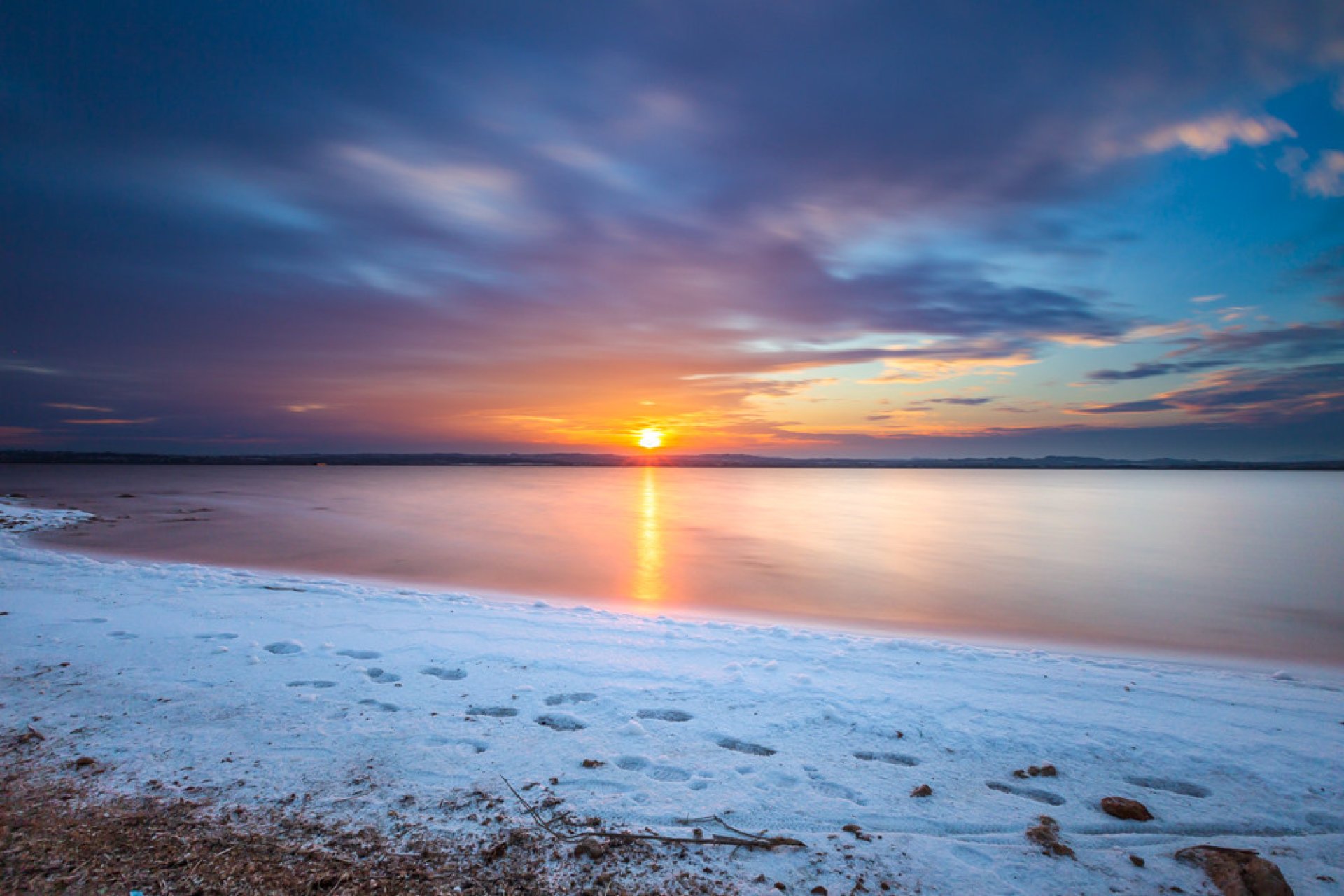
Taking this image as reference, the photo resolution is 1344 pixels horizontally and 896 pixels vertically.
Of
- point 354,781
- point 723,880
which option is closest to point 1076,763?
point 723,880

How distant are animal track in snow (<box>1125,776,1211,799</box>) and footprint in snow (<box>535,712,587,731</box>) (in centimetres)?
389

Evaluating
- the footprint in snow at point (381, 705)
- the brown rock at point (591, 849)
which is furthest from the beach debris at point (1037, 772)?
the footprint in snow at point (381, 705)

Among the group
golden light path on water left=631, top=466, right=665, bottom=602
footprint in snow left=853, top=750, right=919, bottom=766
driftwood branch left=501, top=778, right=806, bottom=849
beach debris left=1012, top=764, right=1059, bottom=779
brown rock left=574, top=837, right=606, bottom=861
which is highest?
brown rock left=574, top=837, right=606, bottom=861

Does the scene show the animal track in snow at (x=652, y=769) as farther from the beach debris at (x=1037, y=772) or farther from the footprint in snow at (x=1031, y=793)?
the beach debris at (x=1037, y=772)

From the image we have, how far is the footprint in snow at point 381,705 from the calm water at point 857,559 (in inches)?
270

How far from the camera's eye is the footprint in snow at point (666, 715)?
4980 millimetres

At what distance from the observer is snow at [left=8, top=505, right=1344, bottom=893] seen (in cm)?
341

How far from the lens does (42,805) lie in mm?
3355

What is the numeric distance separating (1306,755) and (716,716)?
4376 millimetres

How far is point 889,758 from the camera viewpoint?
4387 mm

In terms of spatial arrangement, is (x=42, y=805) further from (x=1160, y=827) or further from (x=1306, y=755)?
(x=1306, y=755)

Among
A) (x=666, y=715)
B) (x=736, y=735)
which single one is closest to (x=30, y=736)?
(x=666, y=715)

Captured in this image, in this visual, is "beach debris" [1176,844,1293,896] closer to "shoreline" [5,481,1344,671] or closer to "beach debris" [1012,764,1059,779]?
"beach debris" [1012,764,1059,779]

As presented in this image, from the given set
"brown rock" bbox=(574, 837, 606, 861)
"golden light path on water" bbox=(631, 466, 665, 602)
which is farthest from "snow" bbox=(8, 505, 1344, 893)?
"golden light path on water" bbox=(631, 466, 665, 602)
